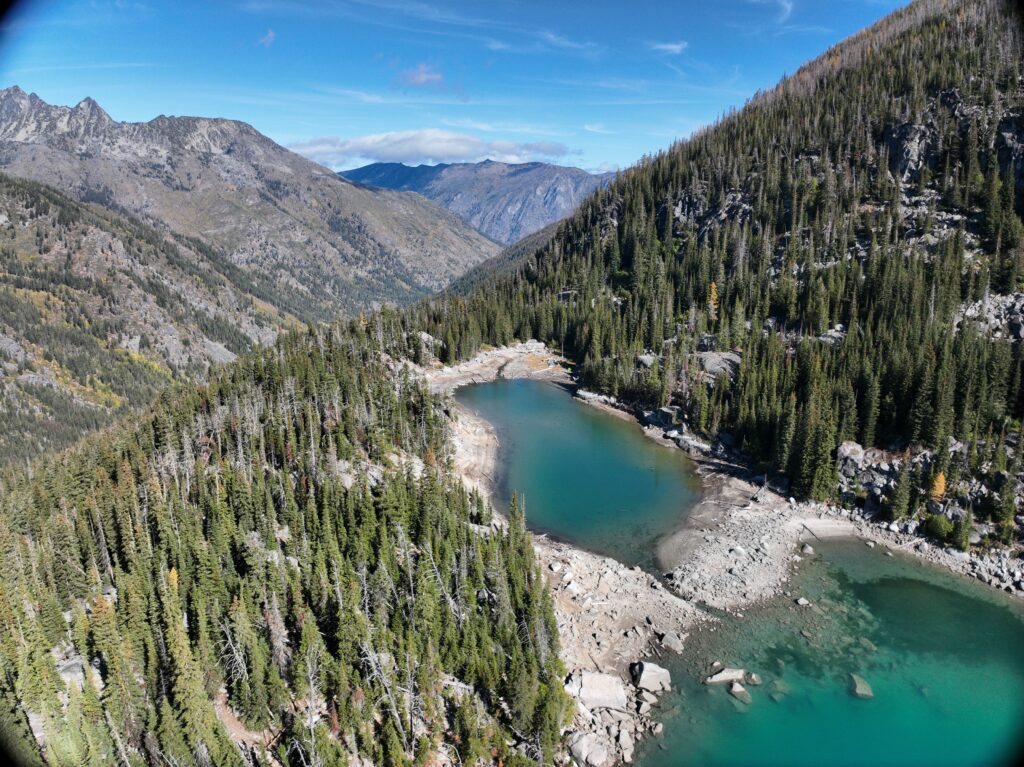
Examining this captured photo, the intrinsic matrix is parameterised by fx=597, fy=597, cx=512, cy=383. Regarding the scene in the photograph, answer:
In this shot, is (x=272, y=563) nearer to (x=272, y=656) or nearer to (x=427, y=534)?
(x=272, y=656)

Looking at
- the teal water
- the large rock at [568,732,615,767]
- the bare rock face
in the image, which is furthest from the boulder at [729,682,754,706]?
the bare rock face

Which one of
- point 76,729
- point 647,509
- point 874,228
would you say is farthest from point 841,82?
point 76,729

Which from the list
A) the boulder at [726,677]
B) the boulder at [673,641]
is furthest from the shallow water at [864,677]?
the boulder at [673,641]

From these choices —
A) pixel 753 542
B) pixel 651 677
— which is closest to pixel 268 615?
pixel 651 677

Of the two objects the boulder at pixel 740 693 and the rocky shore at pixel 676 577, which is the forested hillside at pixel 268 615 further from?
the boulder at pixel 740 693

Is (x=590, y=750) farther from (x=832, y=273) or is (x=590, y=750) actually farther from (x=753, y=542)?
(x=832, y=273)
